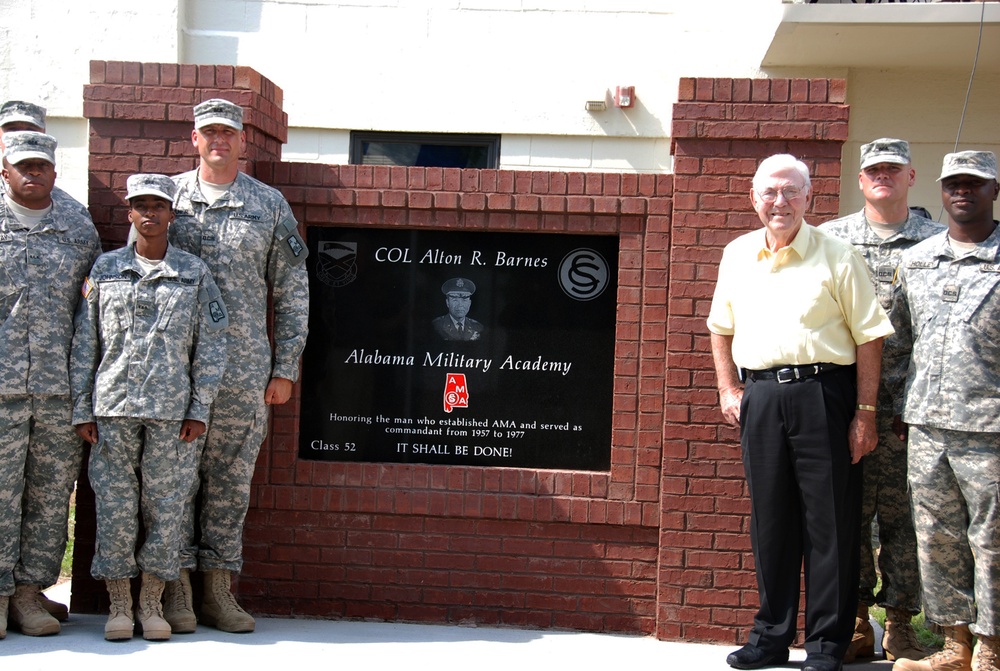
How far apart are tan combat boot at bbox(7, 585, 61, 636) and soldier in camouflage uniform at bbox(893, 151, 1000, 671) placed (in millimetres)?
3579

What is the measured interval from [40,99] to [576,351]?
574cm

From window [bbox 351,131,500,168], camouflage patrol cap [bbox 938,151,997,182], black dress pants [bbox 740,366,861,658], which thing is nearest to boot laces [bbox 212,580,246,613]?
black dress pants [bbox 740,366,861,658]

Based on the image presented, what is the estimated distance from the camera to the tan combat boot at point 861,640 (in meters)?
5.17

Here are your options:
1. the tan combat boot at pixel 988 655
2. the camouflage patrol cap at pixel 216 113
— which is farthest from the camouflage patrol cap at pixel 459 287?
the tan combat boot at pixel 988 655

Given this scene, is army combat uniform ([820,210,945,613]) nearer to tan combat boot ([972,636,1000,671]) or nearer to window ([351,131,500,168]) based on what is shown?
tan combat boot ([972,636,1000,671])

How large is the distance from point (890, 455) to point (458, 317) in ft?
6.77

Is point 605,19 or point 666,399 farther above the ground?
point 605,19

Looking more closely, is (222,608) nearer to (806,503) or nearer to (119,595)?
(119,595)

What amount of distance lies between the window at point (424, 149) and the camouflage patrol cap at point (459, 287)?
3766 mm

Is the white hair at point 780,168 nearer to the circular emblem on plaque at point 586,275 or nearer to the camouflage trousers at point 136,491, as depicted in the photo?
the circular emblem on plaque at point 586,275

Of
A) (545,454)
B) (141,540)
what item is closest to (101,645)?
(141,540)

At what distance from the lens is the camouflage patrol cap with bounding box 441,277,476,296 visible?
5.61 metres

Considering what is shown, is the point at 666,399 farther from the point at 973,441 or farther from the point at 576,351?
the point at 973,441

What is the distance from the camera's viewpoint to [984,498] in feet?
14.8
